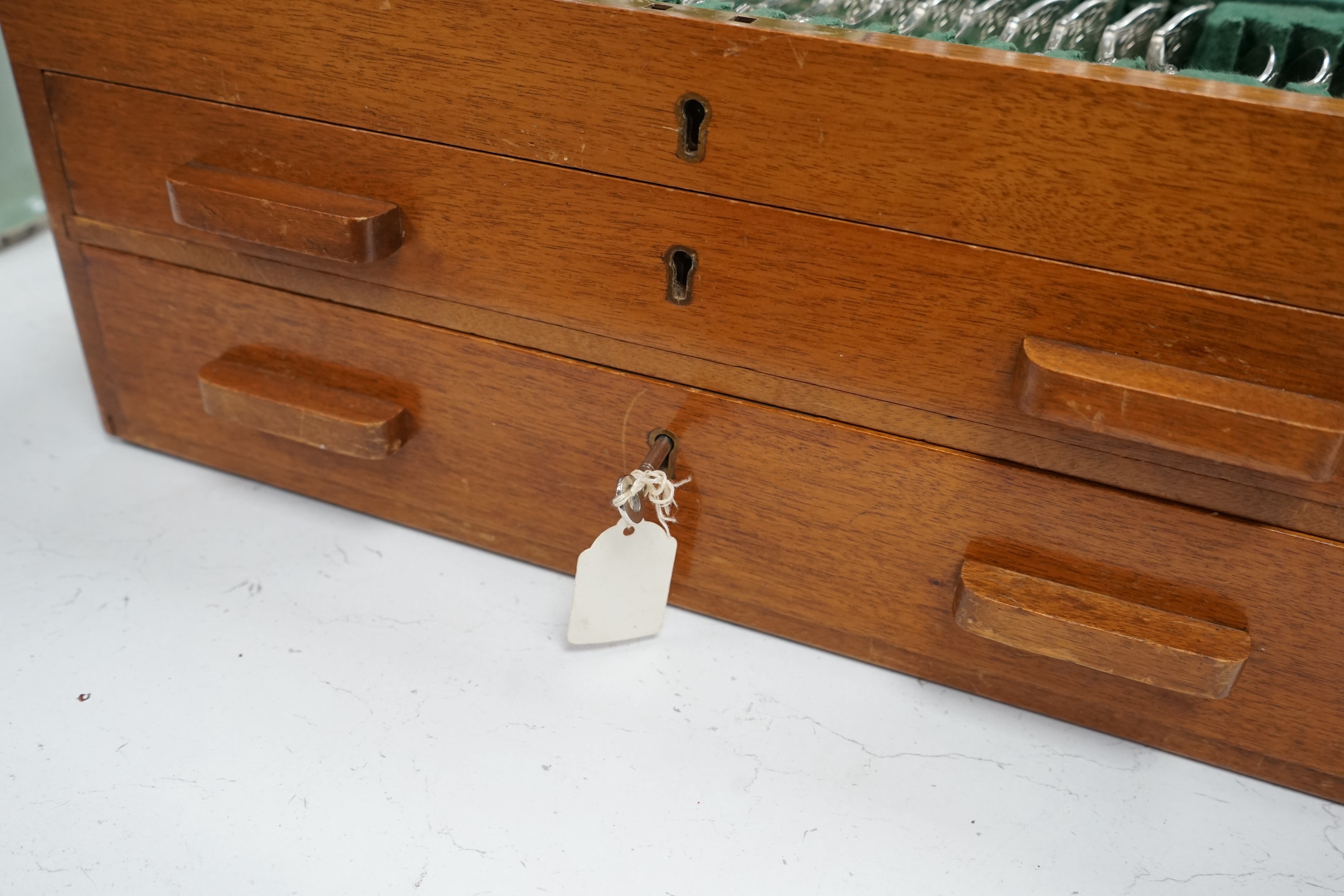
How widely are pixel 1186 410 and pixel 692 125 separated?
1.18 feet

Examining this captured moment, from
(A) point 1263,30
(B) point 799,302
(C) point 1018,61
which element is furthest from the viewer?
(A) point 1263,30

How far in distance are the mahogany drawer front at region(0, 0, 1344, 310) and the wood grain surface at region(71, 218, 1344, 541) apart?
0.42 ft

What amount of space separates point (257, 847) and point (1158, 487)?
0.63 meters

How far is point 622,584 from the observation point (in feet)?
2.50

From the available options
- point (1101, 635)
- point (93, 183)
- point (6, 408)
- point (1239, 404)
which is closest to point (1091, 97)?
point (1239, 404)

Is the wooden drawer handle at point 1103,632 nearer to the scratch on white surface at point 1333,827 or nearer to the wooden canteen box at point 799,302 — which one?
the wooden canteen box at point 799,302

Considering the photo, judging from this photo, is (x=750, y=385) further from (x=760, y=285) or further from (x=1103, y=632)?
(x=1103, y=632)

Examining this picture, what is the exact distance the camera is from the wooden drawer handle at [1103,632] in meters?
0.65

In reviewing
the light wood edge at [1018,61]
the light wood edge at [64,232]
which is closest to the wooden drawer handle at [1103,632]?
the light wood edge at [1018,61]

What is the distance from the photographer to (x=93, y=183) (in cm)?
84

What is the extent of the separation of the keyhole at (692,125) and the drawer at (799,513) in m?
0.18

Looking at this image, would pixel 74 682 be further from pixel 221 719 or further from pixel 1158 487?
pixel 1158 487

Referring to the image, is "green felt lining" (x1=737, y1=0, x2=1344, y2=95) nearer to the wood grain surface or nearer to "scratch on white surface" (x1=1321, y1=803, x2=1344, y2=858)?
the wood grain surface

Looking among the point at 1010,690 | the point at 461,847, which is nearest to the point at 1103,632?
the point at 1010,690
